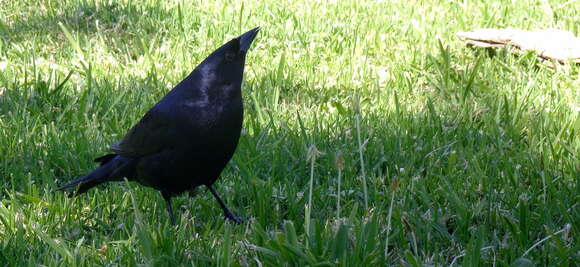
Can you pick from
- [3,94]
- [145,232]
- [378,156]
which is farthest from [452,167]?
[3,94]

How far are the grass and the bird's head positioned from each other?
18.8 inches

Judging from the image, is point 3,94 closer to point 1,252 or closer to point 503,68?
point 1,252

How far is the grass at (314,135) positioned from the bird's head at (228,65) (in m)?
0.48

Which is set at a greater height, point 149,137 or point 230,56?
point 230,56

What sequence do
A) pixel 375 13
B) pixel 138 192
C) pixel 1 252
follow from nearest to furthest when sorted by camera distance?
1. pixel 1 252
2. pixel 138 192
3. pixel 375 13

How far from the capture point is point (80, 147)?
12.7ft

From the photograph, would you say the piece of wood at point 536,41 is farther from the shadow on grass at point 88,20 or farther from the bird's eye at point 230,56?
the bird's eye at point 230,56

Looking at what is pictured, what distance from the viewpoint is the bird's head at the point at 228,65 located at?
10.5 ft

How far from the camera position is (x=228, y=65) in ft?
10.5

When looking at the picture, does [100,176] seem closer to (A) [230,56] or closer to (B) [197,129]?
(B) [197,129]

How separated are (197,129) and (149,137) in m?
0.30

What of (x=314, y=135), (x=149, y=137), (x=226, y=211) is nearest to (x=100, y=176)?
(x=149, y=137)

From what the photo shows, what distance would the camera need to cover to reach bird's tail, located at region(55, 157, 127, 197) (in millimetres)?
3447

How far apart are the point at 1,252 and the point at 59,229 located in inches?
14.9
